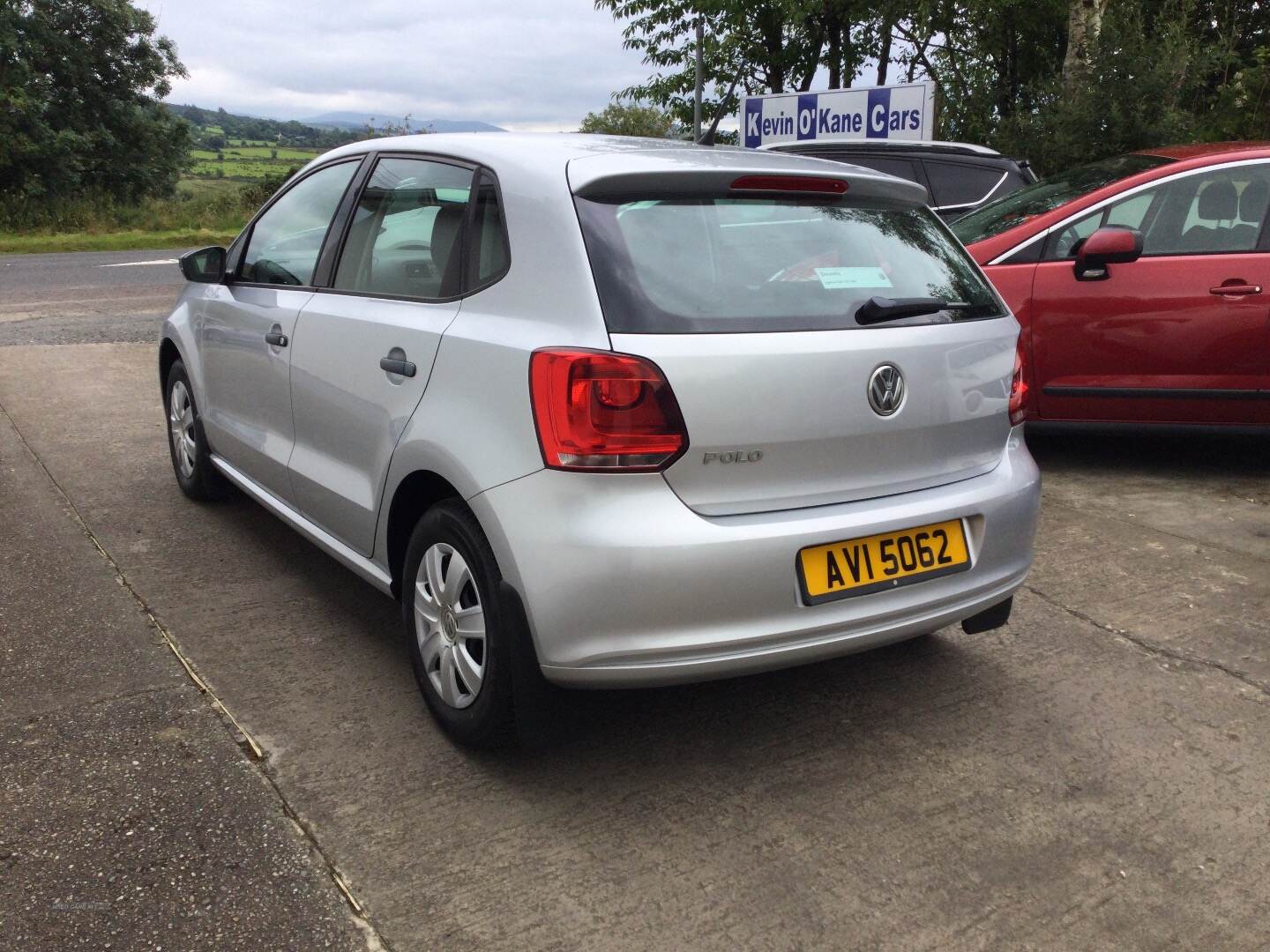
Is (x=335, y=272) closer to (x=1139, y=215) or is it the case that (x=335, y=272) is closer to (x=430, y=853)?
(x=430, y=853)

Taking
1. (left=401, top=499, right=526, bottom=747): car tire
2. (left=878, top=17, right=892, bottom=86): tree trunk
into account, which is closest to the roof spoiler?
(left=401, top=499, right=526, bottom=747): car tire

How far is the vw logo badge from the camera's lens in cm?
290

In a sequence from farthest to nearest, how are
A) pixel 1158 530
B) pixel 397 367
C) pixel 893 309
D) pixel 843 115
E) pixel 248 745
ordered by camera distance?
1. pixel 843 115
2. pixel 1158 530
3. pixel 397 367
4. pixel 248 745
5. pixel 893 309

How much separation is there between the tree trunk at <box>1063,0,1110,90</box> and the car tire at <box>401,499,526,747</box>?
42.4ft

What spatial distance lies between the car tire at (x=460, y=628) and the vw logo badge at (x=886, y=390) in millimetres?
1012

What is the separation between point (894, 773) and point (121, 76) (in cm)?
4264

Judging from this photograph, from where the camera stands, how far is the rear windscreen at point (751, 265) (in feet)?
9.04

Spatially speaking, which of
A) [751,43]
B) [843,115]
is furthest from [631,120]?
[843,115]

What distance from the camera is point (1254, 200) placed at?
584cm

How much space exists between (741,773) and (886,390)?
1.05 meters

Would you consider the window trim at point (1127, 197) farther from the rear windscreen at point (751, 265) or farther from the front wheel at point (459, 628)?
the front wheel at point (459, 628)

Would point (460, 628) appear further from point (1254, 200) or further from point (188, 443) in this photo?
point (1254, 200)

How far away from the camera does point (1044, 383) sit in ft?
19.8

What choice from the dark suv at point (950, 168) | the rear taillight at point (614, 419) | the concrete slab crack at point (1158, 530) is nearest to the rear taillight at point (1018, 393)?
the rear taillight at point (614, 419)
